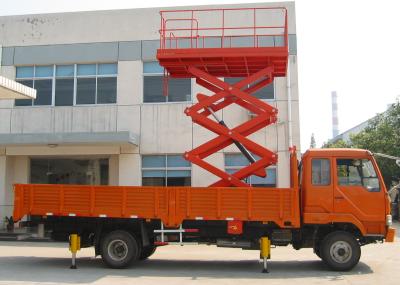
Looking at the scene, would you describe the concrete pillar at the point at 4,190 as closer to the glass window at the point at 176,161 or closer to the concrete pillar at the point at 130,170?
the concrete pillar at the point at 130,170

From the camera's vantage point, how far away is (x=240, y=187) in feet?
37.5

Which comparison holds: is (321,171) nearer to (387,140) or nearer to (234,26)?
(234,26)

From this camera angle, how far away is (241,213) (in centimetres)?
1116

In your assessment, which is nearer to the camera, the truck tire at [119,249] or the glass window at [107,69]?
the truck tire at [119,249]

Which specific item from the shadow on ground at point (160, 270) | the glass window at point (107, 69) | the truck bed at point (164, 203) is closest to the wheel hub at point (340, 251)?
the shadow on ground at point (160, 270)

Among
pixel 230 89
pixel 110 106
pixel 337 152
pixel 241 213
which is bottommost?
pixel 241 213

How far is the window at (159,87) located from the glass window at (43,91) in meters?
4.19

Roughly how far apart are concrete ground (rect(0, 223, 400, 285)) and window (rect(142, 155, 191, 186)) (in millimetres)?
4770

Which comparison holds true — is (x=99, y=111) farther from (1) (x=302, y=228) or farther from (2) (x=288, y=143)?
(1) (x=302, y=228)

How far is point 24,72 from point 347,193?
1585 centimetres

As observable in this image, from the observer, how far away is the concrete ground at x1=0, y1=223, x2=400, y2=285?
10.2 metres

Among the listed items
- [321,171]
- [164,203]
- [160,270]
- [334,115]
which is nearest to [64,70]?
[164,203]

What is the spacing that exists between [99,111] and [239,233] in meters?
11.3

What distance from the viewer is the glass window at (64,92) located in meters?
21.3
